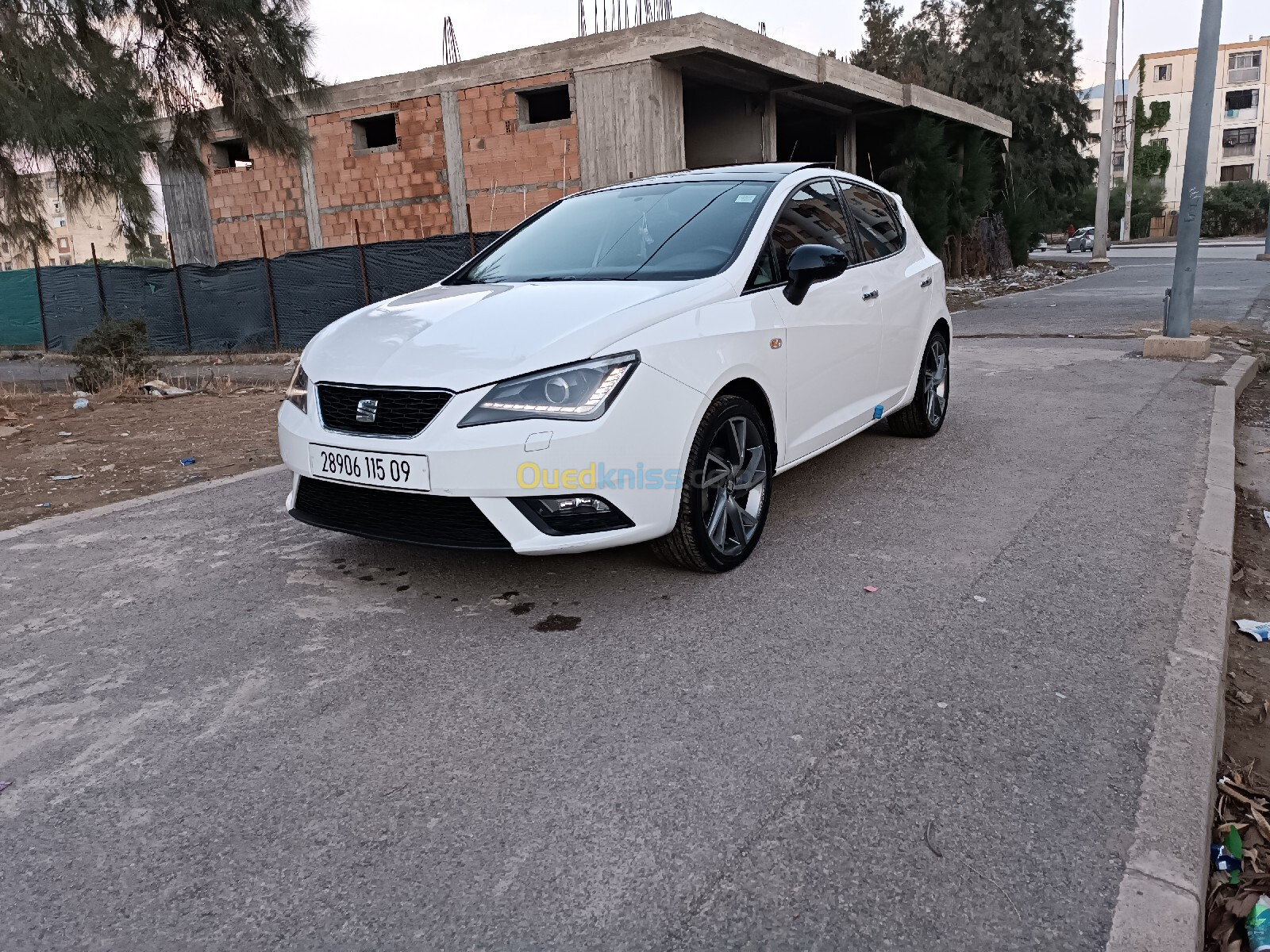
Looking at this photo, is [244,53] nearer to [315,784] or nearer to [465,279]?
[465,279]

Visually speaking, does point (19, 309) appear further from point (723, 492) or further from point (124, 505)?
point (723, 492)

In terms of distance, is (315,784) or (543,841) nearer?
(543,841)

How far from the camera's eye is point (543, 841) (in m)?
2.36

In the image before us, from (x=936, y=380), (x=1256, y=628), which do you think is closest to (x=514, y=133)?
(x=936, y=380)

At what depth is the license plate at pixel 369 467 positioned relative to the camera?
353 centimetres

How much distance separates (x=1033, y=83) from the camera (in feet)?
142

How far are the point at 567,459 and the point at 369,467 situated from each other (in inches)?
31.4

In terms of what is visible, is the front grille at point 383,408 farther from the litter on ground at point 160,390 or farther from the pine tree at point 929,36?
the pine tree at point 929,36

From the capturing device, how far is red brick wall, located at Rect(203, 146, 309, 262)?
67.9ft

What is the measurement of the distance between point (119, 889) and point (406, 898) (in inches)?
27.5

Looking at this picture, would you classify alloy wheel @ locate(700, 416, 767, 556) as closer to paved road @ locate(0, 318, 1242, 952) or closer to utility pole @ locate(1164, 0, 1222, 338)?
paved road @ locate(0, 318, 1242, 952)

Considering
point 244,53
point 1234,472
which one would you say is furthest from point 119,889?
point 244,53

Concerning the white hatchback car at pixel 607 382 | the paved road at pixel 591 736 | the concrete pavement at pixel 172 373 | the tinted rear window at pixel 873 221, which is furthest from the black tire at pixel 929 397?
the concrete pavement at pixel 172 373

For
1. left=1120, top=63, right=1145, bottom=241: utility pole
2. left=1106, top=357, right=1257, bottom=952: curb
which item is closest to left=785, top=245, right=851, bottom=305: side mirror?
left=1106, top=357, right=1257, bottom=952: curb
